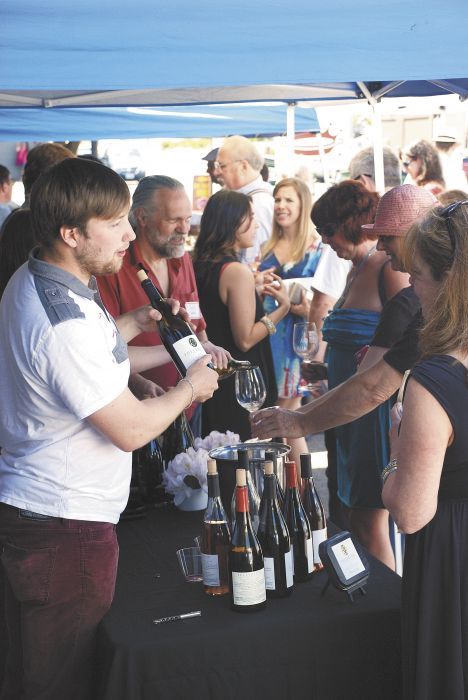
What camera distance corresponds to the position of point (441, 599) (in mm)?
1625

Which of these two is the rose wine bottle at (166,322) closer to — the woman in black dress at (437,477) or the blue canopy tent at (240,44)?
the blue canopy tent at (240,44)

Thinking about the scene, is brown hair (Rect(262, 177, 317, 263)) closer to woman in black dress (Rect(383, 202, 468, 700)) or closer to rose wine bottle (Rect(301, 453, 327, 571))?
rose wine bottle (Rect(301, 453, 327, 571))

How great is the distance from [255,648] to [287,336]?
3.29 meters

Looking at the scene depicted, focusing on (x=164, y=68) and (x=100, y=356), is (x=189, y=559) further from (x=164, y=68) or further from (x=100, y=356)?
(x=164, y=68)

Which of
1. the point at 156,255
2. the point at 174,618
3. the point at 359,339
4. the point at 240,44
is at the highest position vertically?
the point at 240,44

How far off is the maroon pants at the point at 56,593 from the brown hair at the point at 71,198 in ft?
1.85

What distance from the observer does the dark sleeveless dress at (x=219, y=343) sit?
12.3 ft

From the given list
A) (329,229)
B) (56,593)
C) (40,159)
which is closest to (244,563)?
(56,593)

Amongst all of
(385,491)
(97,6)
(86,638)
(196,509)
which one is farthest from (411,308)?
(86,638)

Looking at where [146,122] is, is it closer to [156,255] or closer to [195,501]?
[156,255]

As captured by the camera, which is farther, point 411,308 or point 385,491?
point 411,308

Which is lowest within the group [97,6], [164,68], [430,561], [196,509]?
[196,509]

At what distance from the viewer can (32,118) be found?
226 inches

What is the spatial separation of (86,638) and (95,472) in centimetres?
33
